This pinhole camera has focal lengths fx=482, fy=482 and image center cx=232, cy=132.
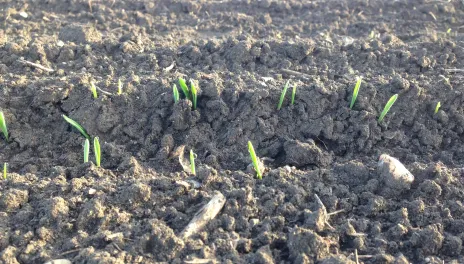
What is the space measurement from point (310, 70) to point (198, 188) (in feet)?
5.41

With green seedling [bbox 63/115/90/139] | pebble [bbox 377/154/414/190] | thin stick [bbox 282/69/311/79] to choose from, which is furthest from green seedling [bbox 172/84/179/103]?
pebble [bbox 377/154/414/190]

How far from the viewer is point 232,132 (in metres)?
3.22

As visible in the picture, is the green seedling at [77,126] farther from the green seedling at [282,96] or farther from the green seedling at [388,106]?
the green seedling at [388,106]

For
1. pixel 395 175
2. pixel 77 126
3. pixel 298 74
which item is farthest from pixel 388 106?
pixel 77 126

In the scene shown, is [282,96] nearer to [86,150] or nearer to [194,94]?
[194,94]

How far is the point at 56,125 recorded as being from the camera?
330 cm

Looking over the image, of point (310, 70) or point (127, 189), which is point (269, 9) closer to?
→ point (310, 70)

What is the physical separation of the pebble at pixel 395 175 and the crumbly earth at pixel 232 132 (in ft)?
0.15

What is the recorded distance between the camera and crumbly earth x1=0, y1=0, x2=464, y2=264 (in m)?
2.40

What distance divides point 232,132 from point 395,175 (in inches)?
42.1

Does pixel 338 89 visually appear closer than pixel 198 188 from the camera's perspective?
No

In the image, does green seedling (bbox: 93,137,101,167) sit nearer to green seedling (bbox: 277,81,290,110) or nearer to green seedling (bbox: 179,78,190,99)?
green seedling (bbox: 179,78,190,99)

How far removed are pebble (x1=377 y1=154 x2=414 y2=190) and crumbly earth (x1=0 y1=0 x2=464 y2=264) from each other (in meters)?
0.05

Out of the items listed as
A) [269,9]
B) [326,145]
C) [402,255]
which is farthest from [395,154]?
[269,9]
